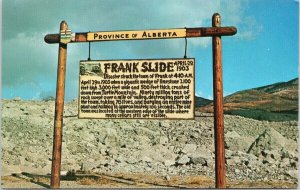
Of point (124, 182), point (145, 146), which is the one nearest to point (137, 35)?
point (124, 182)

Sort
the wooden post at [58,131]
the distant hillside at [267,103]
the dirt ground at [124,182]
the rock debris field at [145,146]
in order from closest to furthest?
the wooden post at [58,131] → the dirt ground at [124,182] → the rock debris field at [145,146] → the distant hillside at [267,103]

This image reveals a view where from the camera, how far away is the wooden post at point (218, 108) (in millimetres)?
9242

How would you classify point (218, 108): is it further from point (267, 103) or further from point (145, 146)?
point (267, 103)

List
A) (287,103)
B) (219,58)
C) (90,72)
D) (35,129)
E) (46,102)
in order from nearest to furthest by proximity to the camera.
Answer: (219,58) < (90,72) < (35,129) < (46,102) < (287,103)

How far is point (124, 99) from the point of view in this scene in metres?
9.86

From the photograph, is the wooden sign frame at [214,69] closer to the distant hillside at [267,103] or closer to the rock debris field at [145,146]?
the rock debris field at [145,146]

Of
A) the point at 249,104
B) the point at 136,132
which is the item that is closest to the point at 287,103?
the point at 249,104

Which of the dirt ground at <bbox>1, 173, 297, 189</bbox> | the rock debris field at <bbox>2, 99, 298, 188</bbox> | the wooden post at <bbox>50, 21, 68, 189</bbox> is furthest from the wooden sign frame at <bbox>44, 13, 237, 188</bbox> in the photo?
the dirt ground at <bbox>1, 173, 297, 189</bbox>

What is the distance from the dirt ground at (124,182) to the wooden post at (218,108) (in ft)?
7.75

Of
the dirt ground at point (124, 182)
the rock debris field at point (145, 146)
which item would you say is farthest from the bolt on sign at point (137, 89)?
the dirt ground at point (124, 182)

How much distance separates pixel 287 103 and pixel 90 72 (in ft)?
76.0

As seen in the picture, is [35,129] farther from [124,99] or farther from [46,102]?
[124,99]

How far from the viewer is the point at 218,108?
9305mm

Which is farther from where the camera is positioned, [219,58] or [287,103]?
[287,103]
